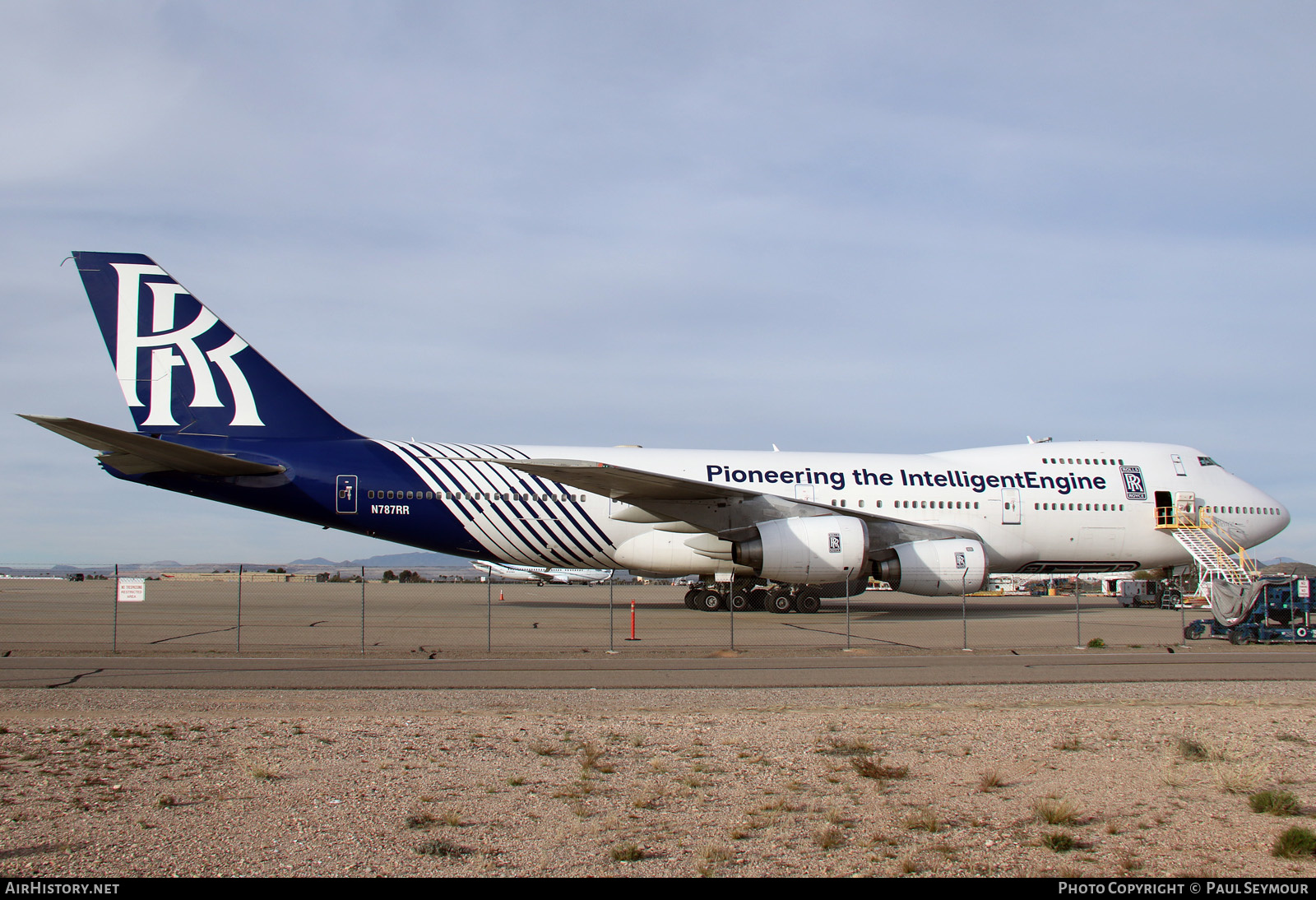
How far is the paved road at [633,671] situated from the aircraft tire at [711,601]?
10.9 metres

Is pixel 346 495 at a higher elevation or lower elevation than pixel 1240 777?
higher

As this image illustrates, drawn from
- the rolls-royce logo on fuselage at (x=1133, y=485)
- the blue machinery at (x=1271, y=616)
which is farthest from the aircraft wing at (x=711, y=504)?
the blue machinery at (x=1271, y=616)

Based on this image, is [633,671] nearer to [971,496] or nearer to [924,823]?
[924,823]

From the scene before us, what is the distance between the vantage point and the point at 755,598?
24250 millimetres

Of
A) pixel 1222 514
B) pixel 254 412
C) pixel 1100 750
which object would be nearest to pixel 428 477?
pixel 254 412

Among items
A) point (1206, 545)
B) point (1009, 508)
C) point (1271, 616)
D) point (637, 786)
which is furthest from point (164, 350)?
point (1206, 545)

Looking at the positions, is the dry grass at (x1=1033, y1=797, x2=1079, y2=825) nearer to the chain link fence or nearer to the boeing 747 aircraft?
the chain link fence

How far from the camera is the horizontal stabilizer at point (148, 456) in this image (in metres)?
17.3

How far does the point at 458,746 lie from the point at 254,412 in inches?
666

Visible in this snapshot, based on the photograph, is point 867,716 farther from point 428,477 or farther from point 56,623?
point 56,623

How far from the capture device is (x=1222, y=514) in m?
25.0

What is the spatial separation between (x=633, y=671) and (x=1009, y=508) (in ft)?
49.7

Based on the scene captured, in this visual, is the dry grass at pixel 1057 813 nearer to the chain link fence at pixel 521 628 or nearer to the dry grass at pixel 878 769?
the dry grass at pixel 878 769

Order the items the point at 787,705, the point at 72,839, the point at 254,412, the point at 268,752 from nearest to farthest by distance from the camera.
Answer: the point at 72,839
the point at 268,752
the point at 787,705
the point at 254,412
